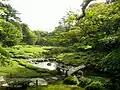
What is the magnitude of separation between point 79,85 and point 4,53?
12241 mm

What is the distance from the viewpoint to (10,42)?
249ft

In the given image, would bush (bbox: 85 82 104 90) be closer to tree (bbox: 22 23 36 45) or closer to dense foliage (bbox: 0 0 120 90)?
dense foliage (bbox: 0 0 120 90)

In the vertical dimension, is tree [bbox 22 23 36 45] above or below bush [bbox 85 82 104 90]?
above

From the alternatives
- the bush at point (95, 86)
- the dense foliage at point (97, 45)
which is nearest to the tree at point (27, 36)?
the dense foliage at point (97, 45)

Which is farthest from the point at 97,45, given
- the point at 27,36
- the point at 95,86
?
the point at 27,36

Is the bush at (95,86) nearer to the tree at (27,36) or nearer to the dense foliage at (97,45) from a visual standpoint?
the dense foliage at (97,45)

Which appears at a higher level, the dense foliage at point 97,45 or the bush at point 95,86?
the dense foliage at point 97,45

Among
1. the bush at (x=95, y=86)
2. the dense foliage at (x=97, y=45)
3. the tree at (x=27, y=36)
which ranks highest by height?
the tree at (x=27, y=36)

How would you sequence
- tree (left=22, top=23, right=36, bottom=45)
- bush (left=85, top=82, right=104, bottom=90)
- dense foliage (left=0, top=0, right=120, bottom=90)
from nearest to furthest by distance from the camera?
dense foliage (left=0, top=0, right=120, bottom=90)
bush (left=85, top=82, right=104, bottom=90)
tree (left=22, top=23, right=36, bottom=45)

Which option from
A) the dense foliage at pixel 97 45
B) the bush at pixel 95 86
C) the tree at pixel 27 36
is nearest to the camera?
the dense foliage at pixel 97 45

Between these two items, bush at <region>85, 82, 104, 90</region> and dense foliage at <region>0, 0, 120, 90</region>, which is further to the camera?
bush at <region>85, 82, 104, 90</region>

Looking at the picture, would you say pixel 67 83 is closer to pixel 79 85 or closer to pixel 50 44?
pixel 79 85

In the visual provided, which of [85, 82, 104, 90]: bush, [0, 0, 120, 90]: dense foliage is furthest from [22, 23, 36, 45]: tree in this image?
[85, 82, 104, 90]: bush

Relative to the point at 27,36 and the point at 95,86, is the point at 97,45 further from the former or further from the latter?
the point at 27,36
